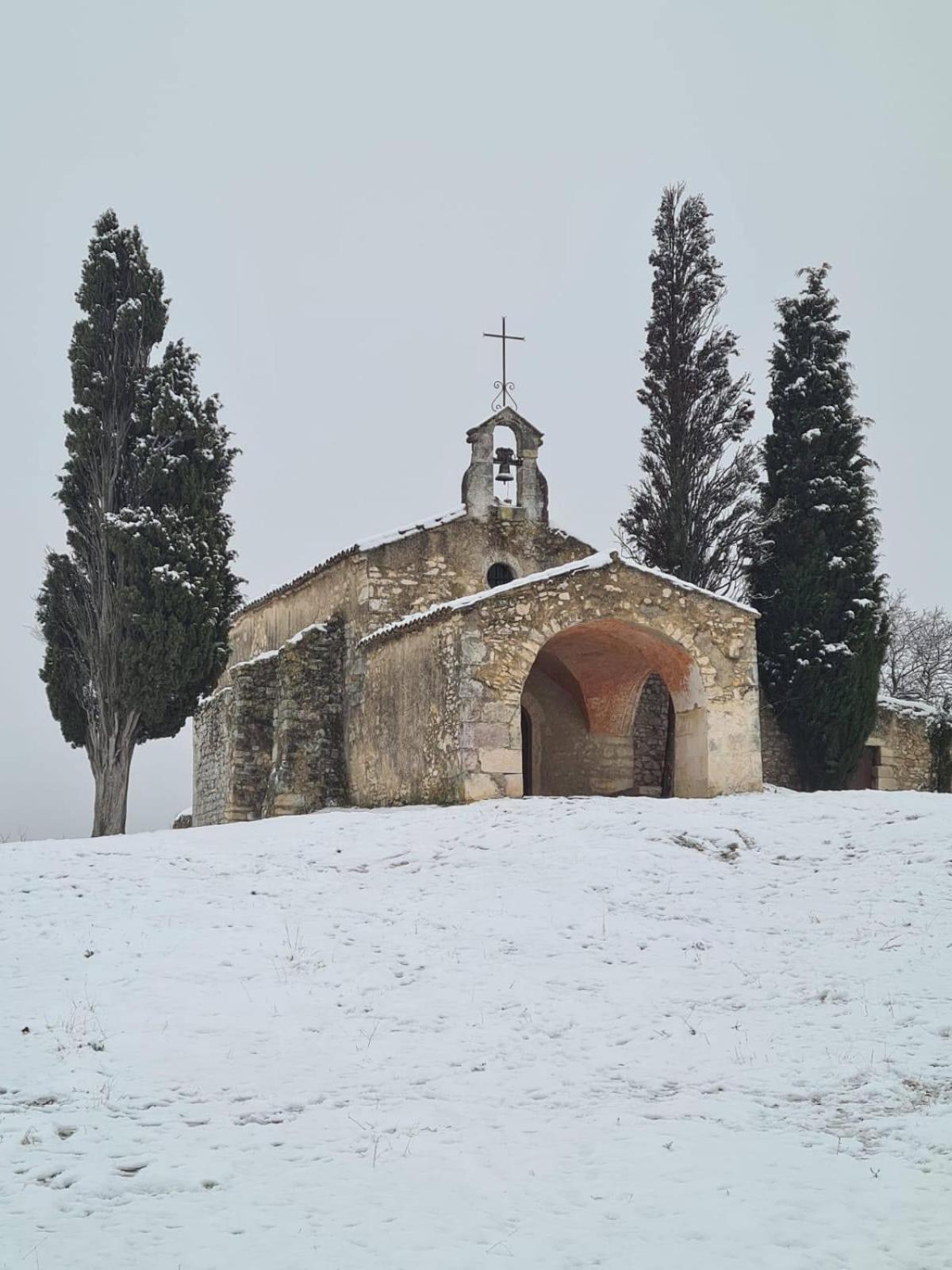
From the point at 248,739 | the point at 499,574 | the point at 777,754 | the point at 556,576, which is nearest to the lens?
the point at 556,576

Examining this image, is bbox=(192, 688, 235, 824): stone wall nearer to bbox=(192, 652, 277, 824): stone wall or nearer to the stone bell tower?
bbox=(192, 652, 277, 824): stone wall

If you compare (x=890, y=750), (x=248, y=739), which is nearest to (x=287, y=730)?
(x=248, y=739)

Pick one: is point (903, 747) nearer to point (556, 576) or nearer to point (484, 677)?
point (556, 576)

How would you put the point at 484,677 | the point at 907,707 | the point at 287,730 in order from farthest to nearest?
the point at 907,707 → the point at 287,730 → the point at 484,677

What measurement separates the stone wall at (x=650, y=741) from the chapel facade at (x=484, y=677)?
33mm

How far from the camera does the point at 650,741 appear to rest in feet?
72.1

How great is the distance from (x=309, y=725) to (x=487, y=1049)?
12066 mm

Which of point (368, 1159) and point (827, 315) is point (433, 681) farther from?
point (827, 315)

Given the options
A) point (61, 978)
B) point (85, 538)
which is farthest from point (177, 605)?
point (61, 978)

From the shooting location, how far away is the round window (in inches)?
794

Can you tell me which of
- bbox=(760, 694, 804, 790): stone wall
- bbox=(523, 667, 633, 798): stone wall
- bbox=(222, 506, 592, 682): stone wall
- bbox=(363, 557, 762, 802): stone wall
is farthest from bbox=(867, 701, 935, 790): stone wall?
bbox=(363, 557, 762, 802): stone wall

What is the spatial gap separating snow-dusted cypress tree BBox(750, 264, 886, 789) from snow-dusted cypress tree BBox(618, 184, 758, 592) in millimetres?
779

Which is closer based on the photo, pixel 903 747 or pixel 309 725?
pixel 309 725

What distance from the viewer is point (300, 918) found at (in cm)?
1008
